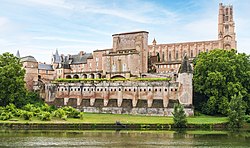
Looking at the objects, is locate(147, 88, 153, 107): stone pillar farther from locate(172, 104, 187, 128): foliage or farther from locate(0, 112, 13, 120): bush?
locate(0, 112, 13, 120): bush

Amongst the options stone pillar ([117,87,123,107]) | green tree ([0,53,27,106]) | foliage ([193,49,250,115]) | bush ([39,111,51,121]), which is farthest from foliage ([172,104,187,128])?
green tree ([0,53,27,106])

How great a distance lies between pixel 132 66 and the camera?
83.2m

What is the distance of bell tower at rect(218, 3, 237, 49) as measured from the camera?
10182 cm

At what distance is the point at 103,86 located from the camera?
72875 mm

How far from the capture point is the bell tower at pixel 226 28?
102 metres

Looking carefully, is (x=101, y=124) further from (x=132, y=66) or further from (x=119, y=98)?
(x=132, y=66)

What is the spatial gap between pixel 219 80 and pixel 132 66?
75.5ft

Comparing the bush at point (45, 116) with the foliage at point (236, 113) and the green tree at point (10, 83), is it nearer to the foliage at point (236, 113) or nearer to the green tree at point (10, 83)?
the green tree at point (10, 83)

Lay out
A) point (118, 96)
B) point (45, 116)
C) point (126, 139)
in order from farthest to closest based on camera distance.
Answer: point (118, 96)
point (45, 116)
point (126, 139)

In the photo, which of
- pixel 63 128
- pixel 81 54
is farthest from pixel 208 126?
pixel 81 54

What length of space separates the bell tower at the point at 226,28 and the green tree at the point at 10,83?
175 feet

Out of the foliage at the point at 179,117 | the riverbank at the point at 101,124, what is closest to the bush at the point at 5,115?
the riverbank at the point at 101,124

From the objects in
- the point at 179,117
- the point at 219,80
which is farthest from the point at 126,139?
the point at 219,80

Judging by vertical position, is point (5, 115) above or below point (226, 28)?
below
